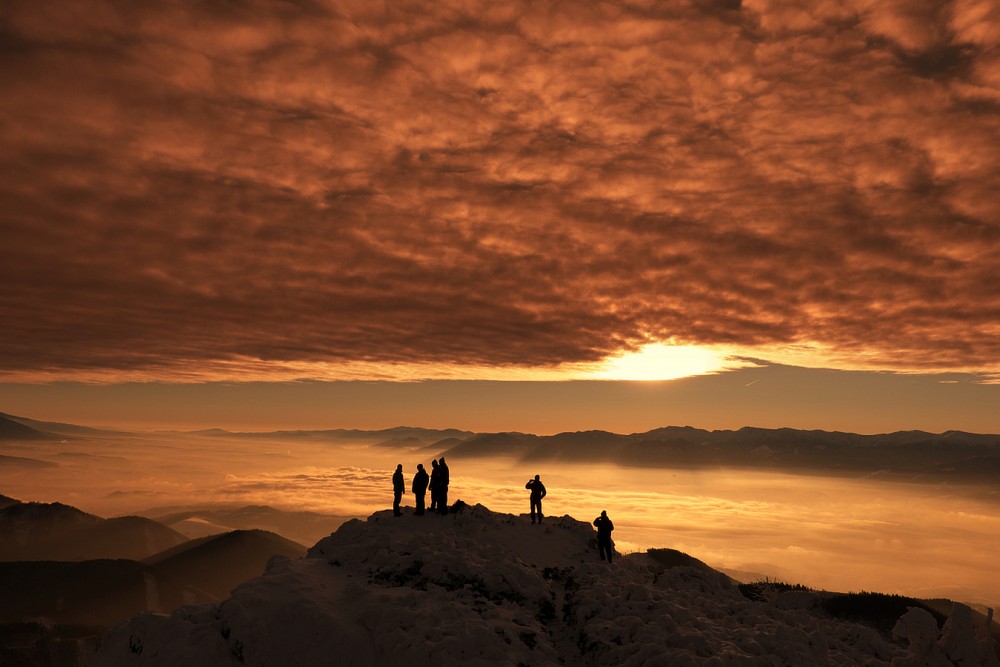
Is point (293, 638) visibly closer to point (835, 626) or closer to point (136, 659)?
point (136, 659)

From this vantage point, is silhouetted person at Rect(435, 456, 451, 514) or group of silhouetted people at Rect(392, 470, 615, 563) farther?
silhouetted person at Rect(435, 456, 451, 514)

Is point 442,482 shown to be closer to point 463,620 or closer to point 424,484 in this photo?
point 424,484

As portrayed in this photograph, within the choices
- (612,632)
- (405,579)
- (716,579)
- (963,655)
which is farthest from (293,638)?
(963,655)

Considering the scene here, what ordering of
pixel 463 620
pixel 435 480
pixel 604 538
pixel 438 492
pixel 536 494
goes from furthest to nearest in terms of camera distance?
1. pixel 536 494
2. pixel 438 492
3. pixel 435 480
4. pixel 604 538
5. pixel 463 620

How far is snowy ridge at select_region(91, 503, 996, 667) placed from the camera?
16.5 m

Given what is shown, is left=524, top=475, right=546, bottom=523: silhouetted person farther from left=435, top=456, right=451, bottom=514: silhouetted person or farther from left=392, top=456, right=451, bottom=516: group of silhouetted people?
left=392, top=456, right=451, bottom=516: group of silhouetted people

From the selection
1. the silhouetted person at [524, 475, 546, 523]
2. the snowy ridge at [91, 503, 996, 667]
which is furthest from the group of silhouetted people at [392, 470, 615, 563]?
the snowy ridge at [91, 503, 996, 667]

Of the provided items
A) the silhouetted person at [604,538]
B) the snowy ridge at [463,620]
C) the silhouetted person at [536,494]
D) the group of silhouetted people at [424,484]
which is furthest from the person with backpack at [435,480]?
the silhouetted person at [604,538]

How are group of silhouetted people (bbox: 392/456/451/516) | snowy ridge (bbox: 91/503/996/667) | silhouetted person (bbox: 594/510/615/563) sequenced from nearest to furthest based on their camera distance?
1. snowy ridge (bbox: 91/503/996/667)
2. silhouetted person (bbox: 594/510/615/563)
3. group of silhouetted people (bbox: 392/456/451/516)

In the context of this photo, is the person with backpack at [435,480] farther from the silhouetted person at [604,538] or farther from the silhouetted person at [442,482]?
the silhouetted person at [604,538]

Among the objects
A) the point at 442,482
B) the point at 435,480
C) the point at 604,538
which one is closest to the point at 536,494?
the point at 604,538

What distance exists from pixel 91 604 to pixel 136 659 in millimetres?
206556

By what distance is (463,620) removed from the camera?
17.5 meters

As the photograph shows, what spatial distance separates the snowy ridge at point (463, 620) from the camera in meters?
16.5
